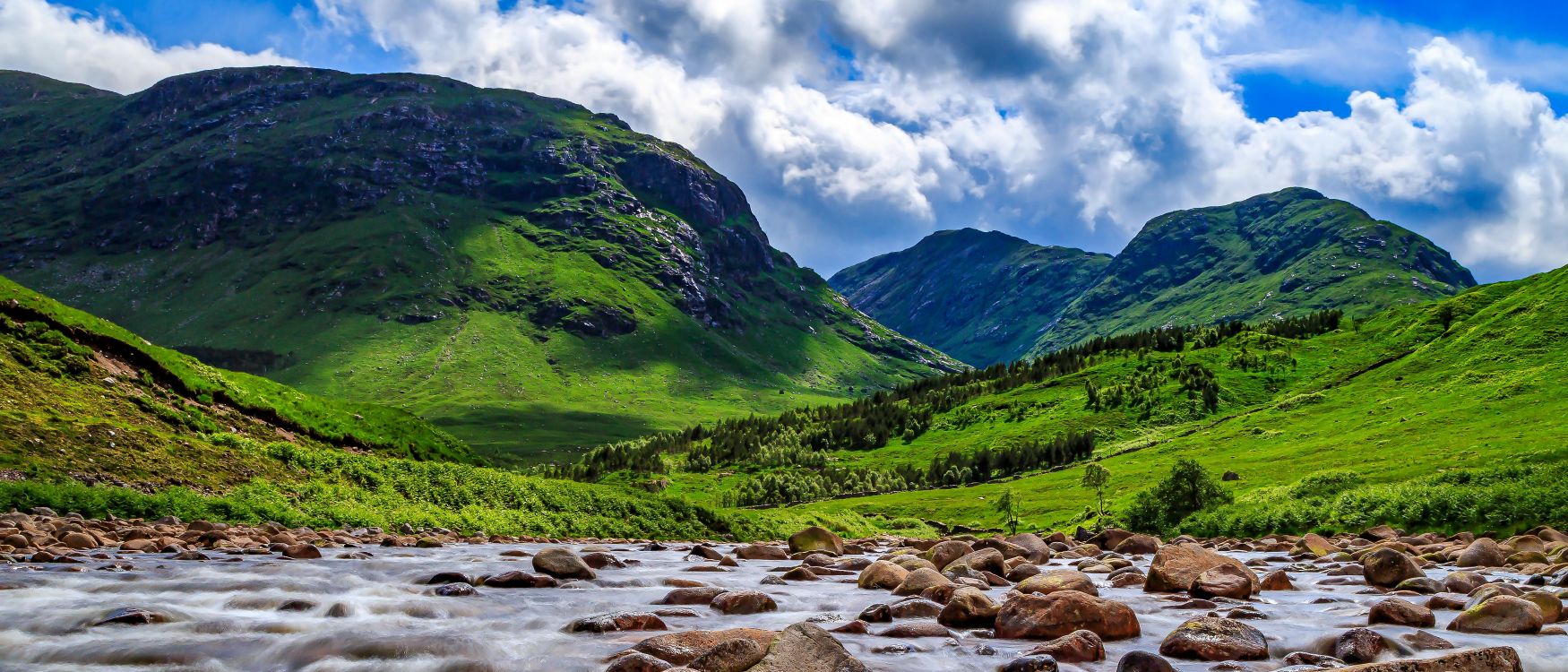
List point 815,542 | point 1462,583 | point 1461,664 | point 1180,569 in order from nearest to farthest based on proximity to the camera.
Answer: point 1461,664 < point 1462,583 < point 1180,569 < point 815,542

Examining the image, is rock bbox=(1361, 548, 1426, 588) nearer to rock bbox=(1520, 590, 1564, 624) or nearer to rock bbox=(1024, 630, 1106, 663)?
rock bbox=(1520, 590, 1564, 624)

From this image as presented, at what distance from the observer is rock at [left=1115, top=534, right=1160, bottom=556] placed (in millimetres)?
42656

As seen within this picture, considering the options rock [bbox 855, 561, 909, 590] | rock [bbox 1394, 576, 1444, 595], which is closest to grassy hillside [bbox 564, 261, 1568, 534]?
rock [bbox 1394, 576, 1444, 595]

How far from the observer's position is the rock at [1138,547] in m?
42.7

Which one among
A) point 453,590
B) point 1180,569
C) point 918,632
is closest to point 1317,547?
point 1180,569

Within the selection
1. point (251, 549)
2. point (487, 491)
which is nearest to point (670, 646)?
point (251, 549)

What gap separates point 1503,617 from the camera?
16.8 meters

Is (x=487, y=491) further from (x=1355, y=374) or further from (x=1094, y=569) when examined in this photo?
(x=1355, y=374)

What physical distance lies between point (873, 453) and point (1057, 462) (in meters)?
49.4

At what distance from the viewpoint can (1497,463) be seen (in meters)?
53.2

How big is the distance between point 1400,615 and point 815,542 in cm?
2766

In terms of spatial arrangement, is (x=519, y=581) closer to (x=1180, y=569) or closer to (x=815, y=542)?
(x=1180, y=569)

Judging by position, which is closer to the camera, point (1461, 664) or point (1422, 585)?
point (1461, 664)

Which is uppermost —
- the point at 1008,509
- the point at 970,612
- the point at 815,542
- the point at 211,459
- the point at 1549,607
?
the point at 211,459
